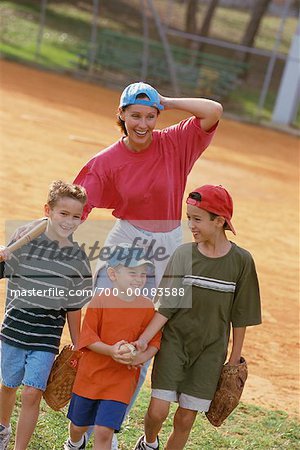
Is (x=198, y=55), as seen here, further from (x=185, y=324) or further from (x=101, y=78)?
(x=185, y=324)

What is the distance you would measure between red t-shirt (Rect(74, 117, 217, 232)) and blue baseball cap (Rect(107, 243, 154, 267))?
29 cm

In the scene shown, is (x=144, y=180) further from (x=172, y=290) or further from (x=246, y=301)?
(x=246, y=301)

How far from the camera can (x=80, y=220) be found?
555 centimetres

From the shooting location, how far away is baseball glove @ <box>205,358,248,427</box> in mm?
5508

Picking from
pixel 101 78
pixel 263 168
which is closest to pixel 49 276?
pixel 263 168

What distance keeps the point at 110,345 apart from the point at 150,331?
250mm

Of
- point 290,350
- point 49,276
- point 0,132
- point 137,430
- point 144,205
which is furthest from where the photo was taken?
point 0,132

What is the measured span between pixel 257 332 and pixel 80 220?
427 centimetres

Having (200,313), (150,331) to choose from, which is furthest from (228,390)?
(150,331)

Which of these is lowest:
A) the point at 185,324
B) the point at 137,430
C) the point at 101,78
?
the point at 101,78

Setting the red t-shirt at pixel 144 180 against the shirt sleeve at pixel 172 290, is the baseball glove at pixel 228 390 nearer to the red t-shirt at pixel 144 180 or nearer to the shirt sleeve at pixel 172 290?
the shirt sleeve at pixel 172 290

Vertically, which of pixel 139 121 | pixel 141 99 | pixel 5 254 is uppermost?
pixel 141 99

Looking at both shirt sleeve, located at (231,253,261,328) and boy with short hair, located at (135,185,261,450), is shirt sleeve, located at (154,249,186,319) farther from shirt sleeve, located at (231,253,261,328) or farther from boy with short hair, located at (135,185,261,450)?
shirt sleeve, located at (231,253,261,328)

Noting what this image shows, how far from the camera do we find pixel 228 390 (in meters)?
5.51
